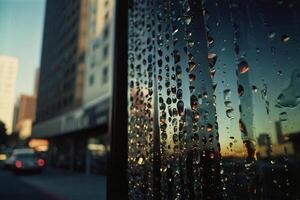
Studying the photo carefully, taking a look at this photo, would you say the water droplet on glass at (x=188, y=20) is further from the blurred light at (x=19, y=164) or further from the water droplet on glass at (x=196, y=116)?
the blurred light at (x=19, y=164)

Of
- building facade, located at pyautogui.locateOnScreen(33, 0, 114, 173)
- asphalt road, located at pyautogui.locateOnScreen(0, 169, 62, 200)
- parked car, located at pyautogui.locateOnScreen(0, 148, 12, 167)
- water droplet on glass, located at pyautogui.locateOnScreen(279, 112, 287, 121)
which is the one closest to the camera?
water droplet on glass, located at pyautogui.locateOnScreen(279, 112, 287, 121)

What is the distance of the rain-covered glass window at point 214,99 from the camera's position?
2.92 feet

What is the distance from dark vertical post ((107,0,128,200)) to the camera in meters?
1.56

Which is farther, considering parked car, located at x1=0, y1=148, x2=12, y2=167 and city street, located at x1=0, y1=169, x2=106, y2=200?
parked car, located at x1=0, y1=148, x2=12, y2=167

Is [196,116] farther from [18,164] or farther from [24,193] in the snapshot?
[18,164]

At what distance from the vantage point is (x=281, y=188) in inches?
33.6

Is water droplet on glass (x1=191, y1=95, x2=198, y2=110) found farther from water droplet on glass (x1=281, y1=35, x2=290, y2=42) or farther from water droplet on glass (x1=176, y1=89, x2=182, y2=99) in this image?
water droplet on glass (x1=281, y1=35, x2=290, y2=42)

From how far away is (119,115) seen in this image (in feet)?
5.53

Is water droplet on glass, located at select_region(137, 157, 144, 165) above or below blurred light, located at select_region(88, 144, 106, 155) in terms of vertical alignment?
below

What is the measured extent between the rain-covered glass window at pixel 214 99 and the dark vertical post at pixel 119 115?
70 millimetres

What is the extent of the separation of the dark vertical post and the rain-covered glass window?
0.23 ft

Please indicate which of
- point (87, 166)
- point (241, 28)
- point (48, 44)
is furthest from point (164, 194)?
point (48, 44)

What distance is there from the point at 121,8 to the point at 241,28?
1.00 m

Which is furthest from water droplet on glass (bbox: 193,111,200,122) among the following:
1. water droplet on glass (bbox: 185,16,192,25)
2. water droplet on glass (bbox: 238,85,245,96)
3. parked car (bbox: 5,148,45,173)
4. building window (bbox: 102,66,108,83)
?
parked car (bbox: 5,148,45,173)
